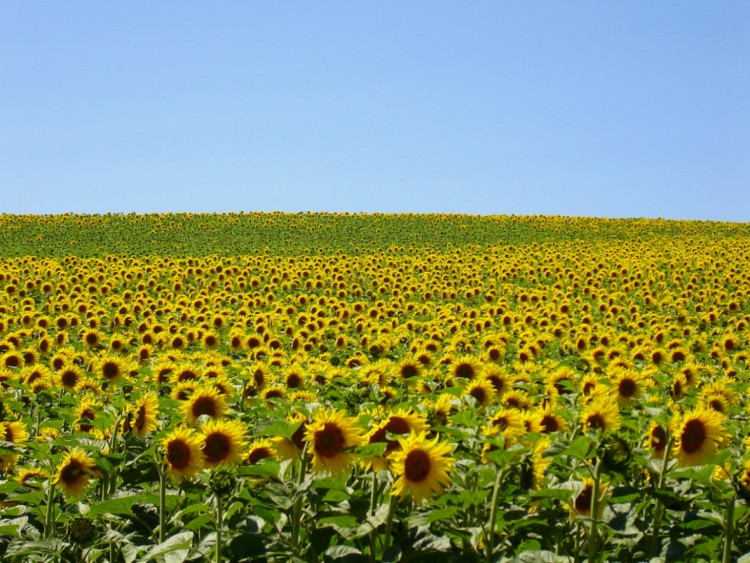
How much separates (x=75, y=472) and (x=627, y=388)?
4485 mm

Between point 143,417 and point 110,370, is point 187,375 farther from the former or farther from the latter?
point 110,370

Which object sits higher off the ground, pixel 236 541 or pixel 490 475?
pixel 490 475

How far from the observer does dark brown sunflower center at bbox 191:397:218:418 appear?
207 inches

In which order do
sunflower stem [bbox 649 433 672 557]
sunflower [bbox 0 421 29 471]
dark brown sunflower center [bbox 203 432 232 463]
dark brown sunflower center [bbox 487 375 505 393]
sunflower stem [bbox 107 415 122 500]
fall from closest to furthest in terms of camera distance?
1. sunflower stem [bbox 649 433 672 557]
2. dark brown sunflower center [bbox 203 432 232 463]
3. sunflower stem [bbox 107 415 122 500]
4. sunflower [bbox 0 421 29 471]
5. dark brown sunflower center [bbox 487 375 505 393]

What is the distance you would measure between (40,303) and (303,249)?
16.9 meters

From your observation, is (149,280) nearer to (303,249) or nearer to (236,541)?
(303,249)

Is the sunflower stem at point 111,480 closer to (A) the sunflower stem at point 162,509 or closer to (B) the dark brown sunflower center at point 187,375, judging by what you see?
(A) the sunflower stem at point 162,509

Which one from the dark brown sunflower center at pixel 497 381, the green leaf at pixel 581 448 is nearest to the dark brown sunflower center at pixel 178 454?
the green leaf at pixel 581 448

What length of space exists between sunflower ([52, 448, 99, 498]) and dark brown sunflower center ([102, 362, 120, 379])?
3.65 metres

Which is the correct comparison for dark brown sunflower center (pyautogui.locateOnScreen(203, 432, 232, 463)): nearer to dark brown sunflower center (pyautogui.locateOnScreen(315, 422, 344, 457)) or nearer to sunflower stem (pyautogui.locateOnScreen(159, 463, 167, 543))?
sunflower stem (pyautogui.locateOnScreen(159, 463, 167, 543))

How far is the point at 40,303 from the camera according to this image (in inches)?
842

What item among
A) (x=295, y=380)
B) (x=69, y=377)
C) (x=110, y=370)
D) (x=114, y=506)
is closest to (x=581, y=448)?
(x=114, y=506)

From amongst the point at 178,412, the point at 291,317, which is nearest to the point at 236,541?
the point at 178,412

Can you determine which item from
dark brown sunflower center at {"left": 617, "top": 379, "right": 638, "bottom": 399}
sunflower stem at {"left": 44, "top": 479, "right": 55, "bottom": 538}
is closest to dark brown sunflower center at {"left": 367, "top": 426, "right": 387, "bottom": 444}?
sunflower stem at {"left": 44, "top": 479, "right": 55, "bottom": 538}
